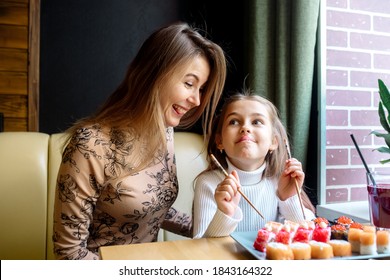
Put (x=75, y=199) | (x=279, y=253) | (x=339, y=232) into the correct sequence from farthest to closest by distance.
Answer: (x=75, y=199) → (x=339, y=232) → (x=279, y=253)

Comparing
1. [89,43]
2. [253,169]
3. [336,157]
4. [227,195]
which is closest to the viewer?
[227,195]

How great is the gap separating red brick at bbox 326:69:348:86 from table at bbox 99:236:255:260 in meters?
1.04

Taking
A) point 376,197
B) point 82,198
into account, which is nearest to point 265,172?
point 376,197

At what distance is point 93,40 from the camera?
185 cm

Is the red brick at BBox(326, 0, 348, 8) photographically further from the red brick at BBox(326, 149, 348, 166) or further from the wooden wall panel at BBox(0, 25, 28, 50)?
the wooden wall panel at BBox(0, 25, 28, 50)

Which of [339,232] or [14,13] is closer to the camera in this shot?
[339,232]

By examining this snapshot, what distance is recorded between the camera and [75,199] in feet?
3.44

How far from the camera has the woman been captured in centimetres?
106

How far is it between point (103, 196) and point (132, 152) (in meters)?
0.14

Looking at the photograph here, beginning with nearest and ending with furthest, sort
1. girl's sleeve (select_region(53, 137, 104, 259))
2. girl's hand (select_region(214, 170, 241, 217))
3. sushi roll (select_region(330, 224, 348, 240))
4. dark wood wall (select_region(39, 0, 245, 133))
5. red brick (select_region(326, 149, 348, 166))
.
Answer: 1. sushi roll (select_region(330, 224, 348, 240))
2. girl's hand (select_region(214, 170, 241, 217))
3. girl's sleeve (select_region(53, 137, 104, 259))
4. red brick (select_region(326, 149, 348, 166))
5. dark wood wall (select_region(39, 0, 245, 133))

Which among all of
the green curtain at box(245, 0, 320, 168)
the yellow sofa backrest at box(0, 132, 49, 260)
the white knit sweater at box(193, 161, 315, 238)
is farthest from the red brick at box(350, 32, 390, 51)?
the yellow sofa backrest at box(0, 132, 49, 260)

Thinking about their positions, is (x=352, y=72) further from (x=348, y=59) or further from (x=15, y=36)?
(x=15, y=36)

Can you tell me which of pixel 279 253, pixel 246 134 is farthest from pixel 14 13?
pixel 279 253
